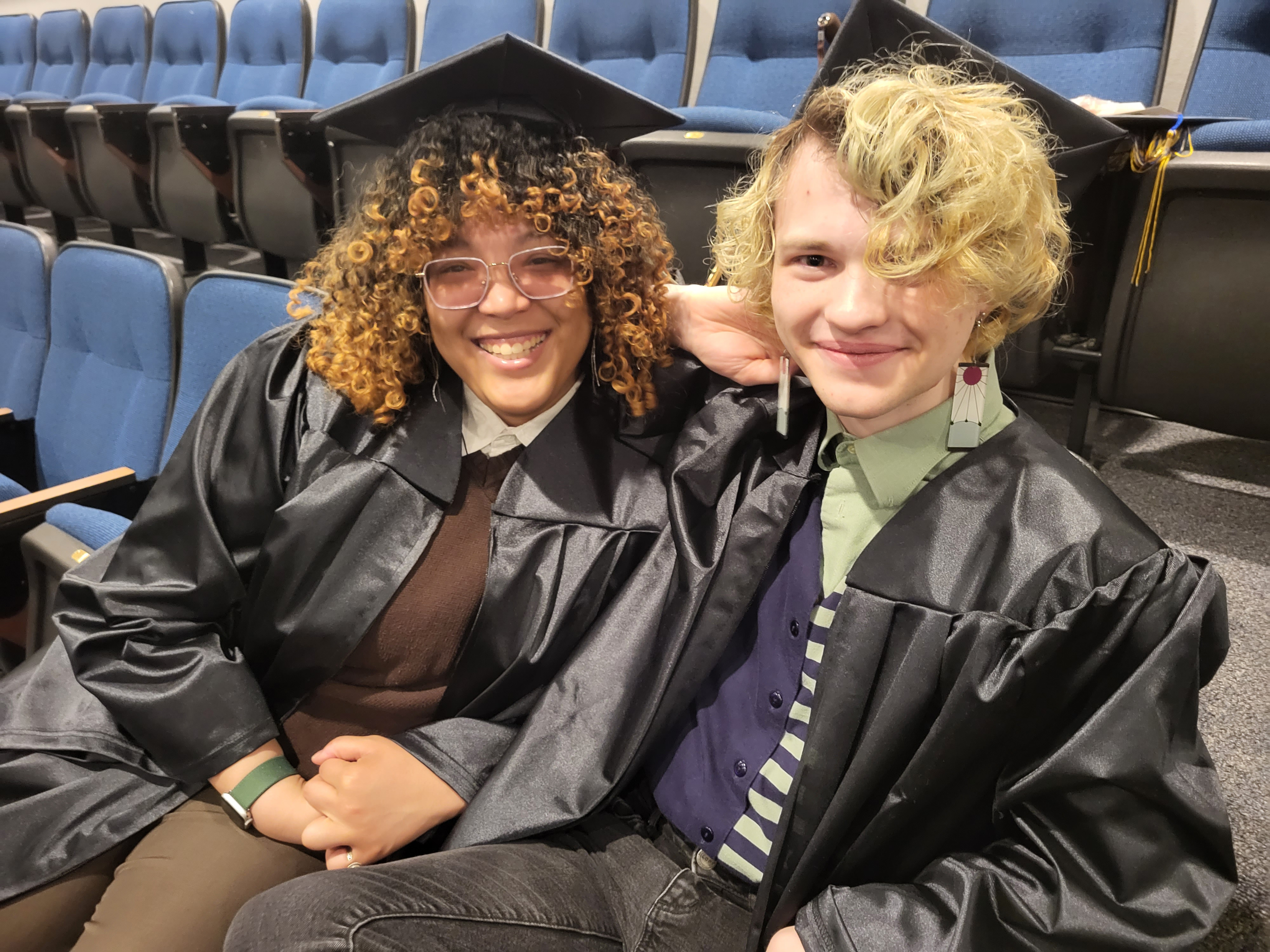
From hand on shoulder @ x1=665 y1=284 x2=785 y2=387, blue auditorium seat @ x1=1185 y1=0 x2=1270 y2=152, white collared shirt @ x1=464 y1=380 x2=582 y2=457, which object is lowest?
white collared shirt @ x1=464 y1=380 x2=582 y2=457

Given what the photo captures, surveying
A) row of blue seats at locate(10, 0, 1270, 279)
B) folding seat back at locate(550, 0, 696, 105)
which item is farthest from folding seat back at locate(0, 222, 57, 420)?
folding seat back at locate(550, 0, 696, 105)

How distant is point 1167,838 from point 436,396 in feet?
3.32

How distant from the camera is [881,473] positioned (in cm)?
94

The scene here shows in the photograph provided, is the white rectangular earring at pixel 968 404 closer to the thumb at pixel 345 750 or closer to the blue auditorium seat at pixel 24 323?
the thumb at pixel 345 750

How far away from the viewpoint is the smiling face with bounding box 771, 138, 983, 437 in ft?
2.69

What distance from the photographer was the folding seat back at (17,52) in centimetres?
712

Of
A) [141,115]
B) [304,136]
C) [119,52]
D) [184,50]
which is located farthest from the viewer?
[119,52]

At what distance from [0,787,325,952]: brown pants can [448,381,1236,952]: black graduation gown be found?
284mm

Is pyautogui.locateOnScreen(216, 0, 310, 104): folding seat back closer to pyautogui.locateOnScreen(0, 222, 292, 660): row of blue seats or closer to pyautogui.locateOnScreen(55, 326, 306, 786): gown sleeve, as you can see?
pyautogui.locateOnScreen(0, 222, 292, 660): row of blue seats

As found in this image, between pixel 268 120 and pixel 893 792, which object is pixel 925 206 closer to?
pixel 893 792

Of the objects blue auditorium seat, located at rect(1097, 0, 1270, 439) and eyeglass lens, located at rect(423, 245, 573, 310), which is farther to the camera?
blue auditorium seat, located at rect(1097, 0, 1270, 439)

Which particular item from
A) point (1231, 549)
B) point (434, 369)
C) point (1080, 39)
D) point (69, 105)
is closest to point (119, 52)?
point (69, 105)

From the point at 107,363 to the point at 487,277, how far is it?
1.51 meters

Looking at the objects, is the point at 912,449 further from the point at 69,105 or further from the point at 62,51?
the point at 62,51
